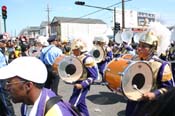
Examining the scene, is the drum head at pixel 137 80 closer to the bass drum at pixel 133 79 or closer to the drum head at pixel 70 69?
the bass drum at pixel 133 79

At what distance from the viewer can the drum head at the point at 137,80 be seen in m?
3.92

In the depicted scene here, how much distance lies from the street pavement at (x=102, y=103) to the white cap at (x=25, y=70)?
5055 mm

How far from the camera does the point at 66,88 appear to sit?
1096 centimetres

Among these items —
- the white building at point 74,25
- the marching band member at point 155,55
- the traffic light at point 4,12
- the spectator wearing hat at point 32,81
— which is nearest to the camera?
the spectator wearing hat at point 32,81

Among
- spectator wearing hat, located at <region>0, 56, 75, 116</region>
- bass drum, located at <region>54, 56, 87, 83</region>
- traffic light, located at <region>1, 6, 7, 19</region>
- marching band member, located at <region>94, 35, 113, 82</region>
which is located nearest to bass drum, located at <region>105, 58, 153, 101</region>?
bass drum, located at <region>54, 56, 87, 83</region>

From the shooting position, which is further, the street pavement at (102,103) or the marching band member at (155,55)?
the street pavement at (102,103)

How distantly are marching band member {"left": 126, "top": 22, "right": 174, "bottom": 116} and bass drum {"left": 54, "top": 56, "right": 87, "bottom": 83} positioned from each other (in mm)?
1490

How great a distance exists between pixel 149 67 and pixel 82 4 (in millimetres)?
23991

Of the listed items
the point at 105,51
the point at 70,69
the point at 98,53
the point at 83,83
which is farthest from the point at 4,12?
the point at 83,83

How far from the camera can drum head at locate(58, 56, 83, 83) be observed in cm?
552

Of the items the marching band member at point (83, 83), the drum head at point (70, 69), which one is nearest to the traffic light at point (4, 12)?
the drum head at point (70, 69)

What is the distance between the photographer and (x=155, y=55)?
13.2ft

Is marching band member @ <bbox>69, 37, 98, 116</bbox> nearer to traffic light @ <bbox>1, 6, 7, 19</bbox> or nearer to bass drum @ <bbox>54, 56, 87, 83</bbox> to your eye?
bass drum @ <bbox>54, 56, 87, 83</bbox>

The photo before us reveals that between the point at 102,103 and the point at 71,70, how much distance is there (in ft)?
8.91
